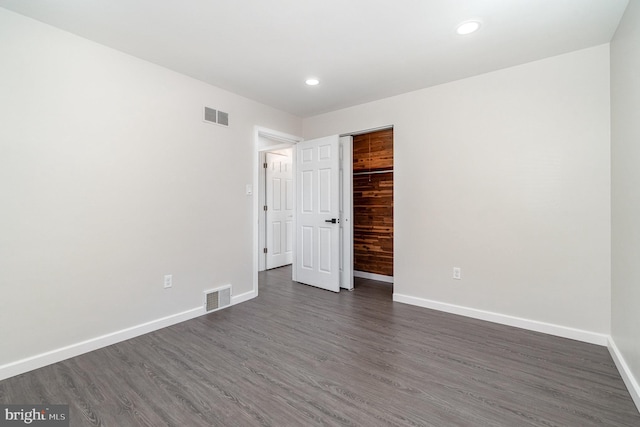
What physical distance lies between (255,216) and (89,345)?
2020 mm

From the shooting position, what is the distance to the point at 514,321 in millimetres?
2801

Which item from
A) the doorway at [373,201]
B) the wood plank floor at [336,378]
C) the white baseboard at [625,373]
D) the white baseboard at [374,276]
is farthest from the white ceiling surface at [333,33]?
the white baseboard at [374,276]

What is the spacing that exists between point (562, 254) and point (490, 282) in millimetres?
663

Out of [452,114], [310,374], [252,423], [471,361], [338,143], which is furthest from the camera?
[338,143]

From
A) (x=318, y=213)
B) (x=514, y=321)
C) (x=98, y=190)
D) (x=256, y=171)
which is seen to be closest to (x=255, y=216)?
(x=256, y=171)

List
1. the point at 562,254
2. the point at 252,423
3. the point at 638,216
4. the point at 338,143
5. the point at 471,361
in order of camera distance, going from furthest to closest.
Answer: the point at 338,143 → the point at 562,254 → the point at 471,361 → the point at 638,216 → the point at 252,423

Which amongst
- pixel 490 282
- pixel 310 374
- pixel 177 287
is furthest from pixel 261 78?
pixel 490 282

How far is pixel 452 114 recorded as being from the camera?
3.13 m

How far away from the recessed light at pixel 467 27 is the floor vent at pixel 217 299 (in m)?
3.39

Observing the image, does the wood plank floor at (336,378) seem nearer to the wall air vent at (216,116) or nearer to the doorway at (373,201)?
the doorway at (373,201)

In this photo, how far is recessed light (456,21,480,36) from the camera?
2104 millimetres

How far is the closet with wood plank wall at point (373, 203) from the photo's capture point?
177 inches

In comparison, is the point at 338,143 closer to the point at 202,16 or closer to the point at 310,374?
the point at 202,16

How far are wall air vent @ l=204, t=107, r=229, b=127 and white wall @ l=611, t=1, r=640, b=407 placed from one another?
348cm
